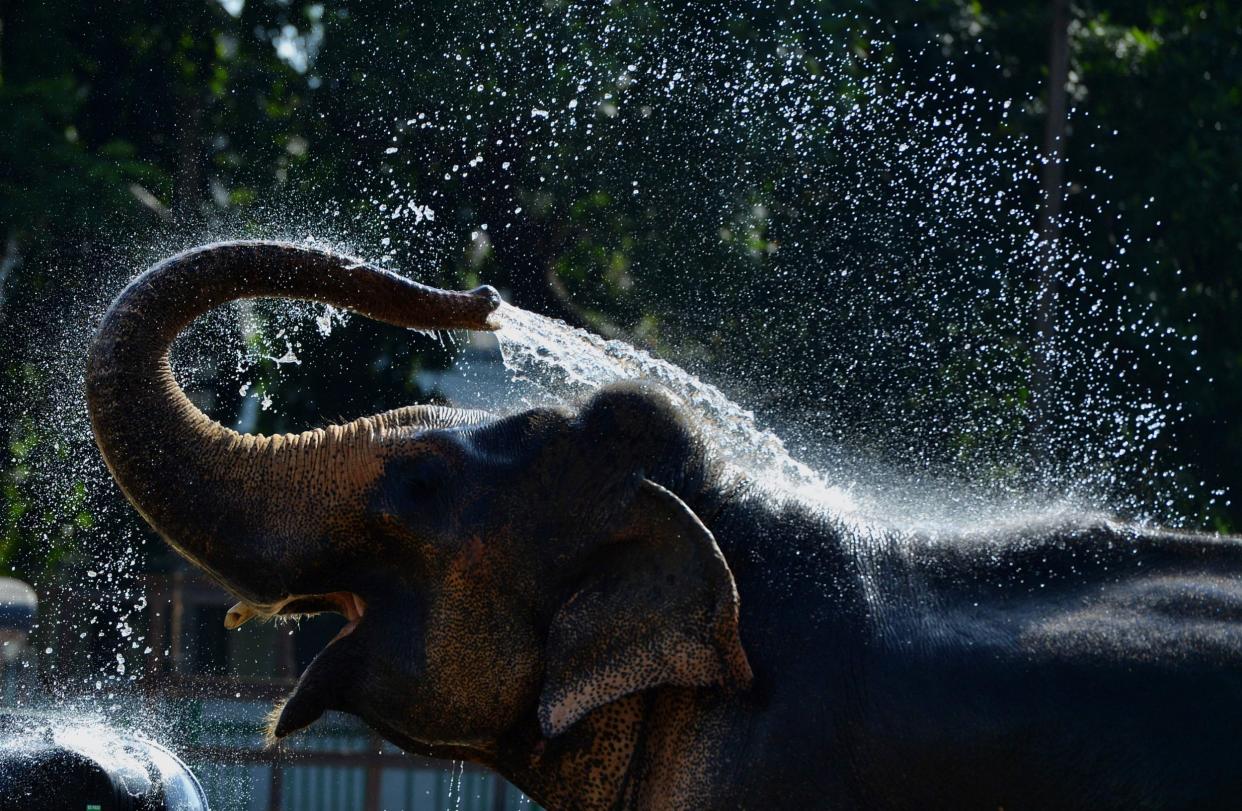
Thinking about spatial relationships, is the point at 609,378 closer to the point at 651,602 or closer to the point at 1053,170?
the point at 651,602

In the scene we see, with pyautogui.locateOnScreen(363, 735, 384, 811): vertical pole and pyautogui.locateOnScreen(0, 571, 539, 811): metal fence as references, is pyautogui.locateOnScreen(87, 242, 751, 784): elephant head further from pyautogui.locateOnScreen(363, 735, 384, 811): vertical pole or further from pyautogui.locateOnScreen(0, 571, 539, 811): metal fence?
pyautogui.locateOnScreen(363, 735, 384, 811): vertical pole

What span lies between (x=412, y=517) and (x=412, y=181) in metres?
9.22

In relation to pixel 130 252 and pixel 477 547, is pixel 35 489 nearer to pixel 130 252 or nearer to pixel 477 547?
pixel 130 252

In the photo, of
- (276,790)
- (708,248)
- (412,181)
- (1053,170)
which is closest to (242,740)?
(276,790)

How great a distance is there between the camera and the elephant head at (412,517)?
2.62 metres

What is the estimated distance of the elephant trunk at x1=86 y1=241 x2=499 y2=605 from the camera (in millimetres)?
2689

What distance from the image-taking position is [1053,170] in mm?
A: 12758

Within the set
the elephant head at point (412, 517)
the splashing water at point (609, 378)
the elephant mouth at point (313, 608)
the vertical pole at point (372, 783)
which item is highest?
the splashing water at point (609, 378)

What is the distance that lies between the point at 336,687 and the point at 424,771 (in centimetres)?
824

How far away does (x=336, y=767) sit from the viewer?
10.6 meters

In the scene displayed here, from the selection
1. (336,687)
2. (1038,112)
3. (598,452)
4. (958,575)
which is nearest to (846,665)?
(958,575)

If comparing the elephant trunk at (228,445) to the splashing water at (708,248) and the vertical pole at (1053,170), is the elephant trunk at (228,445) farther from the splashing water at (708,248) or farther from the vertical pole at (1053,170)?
the vertical pole at (1053,170)

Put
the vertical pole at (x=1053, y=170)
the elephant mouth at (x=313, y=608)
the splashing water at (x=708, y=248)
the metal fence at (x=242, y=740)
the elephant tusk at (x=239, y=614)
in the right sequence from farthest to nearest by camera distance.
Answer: the vertical pole at (x=1053, y=170) → the metal fence at (x=242, y=740) → the splashing water at (x=708, y=248) → the elephant tusk at (x=239, y=614) → the elephant mouth at (x=313, y=608)

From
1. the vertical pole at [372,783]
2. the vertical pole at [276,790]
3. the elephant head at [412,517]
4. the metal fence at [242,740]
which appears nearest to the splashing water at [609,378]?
the elephant head at [412,517]
